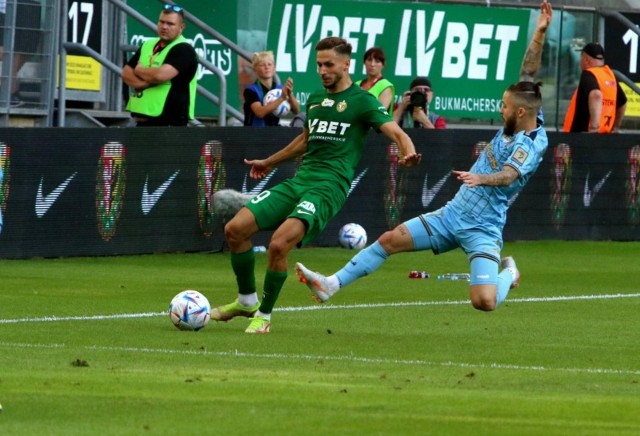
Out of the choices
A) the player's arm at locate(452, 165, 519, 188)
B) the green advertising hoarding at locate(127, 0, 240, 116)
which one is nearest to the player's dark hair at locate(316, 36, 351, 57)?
the player's arm at locate(452, 165, 519, 188)

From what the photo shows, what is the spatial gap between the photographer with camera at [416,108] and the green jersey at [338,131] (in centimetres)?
946

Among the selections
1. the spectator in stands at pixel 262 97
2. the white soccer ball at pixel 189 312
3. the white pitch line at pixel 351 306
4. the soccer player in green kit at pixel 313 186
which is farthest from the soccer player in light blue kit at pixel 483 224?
the spectator in stands at pixel 262 97

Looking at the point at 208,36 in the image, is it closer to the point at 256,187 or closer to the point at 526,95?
the point at 256,187

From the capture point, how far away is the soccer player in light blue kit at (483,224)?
1212cm

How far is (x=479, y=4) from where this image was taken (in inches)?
1049

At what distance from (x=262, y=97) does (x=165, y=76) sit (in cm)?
235

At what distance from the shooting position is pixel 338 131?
1250 cm

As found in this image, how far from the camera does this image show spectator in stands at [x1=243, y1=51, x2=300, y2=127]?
2039cm

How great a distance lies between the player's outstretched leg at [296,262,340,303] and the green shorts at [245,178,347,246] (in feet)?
0.97

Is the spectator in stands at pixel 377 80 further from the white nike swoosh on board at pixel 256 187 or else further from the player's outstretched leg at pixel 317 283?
the player's outstretched leg at pixel 317 283

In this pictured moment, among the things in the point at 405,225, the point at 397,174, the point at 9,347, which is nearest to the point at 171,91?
the point at 397,174

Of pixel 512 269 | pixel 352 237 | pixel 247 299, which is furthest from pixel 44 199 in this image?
pixel 512 269

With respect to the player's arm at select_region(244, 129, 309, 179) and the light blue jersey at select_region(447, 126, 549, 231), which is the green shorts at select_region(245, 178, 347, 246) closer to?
the player's arm at select_region(244, 129, 309, 179)

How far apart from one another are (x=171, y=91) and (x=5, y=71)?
7.29 feet
